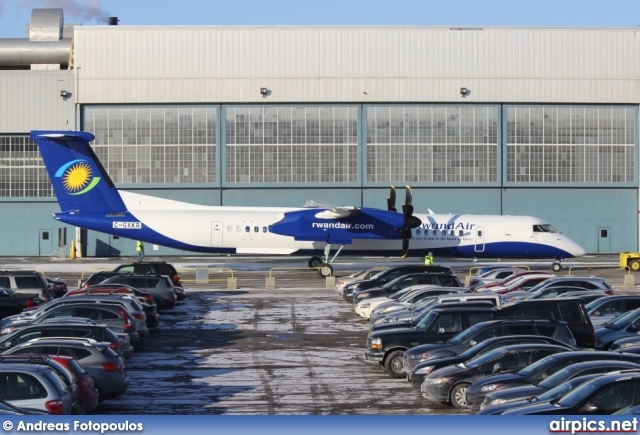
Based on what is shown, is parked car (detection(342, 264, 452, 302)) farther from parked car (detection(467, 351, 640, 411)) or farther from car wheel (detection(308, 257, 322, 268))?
parked car (detection(467, 351, 640, 411))

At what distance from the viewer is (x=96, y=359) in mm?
19594

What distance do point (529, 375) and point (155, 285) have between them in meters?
22.1

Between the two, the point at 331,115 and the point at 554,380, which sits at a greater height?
the point at 331,115

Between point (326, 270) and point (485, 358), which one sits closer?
point (485, 358)

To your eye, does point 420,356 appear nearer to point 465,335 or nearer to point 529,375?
point 465,335

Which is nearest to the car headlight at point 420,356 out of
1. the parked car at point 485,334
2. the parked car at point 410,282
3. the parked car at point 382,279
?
the parked car at point 485,334

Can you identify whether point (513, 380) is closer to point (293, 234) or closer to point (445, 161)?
point (293, 234)

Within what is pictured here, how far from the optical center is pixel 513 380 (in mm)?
17828

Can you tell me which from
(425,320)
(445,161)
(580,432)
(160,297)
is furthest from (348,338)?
(445,161)

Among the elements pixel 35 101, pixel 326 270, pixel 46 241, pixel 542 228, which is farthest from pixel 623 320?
pixel 35 101

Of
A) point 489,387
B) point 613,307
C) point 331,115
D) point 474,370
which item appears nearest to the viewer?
point 489,387

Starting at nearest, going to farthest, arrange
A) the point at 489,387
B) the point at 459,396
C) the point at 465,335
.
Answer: the point at 489,387
the point at 459,396
the point at 465,335

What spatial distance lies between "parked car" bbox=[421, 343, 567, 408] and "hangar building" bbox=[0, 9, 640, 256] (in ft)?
169

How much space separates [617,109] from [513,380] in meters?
58.3
